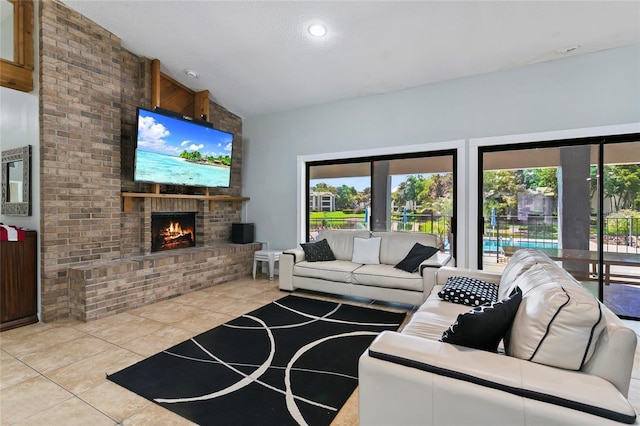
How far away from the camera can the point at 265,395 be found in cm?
205

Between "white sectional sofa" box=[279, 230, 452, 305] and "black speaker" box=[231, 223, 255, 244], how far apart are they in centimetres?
134

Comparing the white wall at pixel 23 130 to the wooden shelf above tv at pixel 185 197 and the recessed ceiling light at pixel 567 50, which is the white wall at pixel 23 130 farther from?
the recessed ceiling light at pixel 567 50

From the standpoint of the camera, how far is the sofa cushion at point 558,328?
1268 millimetres

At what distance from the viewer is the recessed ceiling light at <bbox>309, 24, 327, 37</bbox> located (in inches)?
135

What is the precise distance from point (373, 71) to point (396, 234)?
2225 mm

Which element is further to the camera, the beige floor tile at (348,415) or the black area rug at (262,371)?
the black area rug at (262,371)

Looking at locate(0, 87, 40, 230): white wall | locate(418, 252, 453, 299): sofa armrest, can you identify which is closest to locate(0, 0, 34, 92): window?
locate(0, 87, 40, 230): white wall

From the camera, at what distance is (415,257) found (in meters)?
3.92

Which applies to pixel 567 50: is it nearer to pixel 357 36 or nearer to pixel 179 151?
pixel 357 36

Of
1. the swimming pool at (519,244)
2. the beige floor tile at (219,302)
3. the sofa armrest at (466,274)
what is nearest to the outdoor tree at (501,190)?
the swimming pool at (519,244)

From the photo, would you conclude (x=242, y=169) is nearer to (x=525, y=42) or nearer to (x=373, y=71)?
(x=373, y=71)

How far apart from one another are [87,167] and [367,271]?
11.8ft

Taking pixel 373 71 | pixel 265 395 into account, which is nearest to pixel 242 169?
pixel 373 71

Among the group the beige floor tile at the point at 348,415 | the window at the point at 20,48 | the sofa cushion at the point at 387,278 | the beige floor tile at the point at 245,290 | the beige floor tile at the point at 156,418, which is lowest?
the beige floor tile at the point at 348,415
